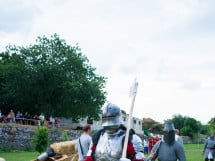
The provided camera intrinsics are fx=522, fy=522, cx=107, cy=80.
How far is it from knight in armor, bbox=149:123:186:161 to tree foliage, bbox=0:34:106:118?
3898 centimetres

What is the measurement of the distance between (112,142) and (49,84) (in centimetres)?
4645

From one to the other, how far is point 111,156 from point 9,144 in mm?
30026

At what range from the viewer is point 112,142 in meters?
7.00

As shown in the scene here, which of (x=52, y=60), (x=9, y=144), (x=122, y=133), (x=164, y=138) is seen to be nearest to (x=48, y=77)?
(x=52, y=60)

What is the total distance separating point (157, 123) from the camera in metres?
102

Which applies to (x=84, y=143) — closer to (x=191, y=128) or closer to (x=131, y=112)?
(x=131, y=112)

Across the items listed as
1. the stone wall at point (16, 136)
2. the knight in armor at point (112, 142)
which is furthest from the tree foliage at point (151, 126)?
the knight in armor at point (112, 142)

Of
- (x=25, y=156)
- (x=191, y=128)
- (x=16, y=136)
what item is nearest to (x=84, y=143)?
(x=25, y=156)

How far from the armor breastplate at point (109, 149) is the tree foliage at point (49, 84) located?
142ft

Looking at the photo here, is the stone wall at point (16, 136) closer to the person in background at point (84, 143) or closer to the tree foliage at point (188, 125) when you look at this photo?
the person in background at point (84, 143)

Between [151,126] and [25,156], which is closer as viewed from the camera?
[25,156]

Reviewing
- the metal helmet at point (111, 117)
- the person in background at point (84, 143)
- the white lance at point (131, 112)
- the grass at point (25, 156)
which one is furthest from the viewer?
the grass at point (25, 156)

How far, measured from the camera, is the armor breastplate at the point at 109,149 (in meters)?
6.91

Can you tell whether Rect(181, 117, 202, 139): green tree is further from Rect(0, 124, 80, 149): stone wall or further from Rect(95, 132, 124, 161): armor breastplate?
Rect(95, 132, 124, 161): armor breastplate
